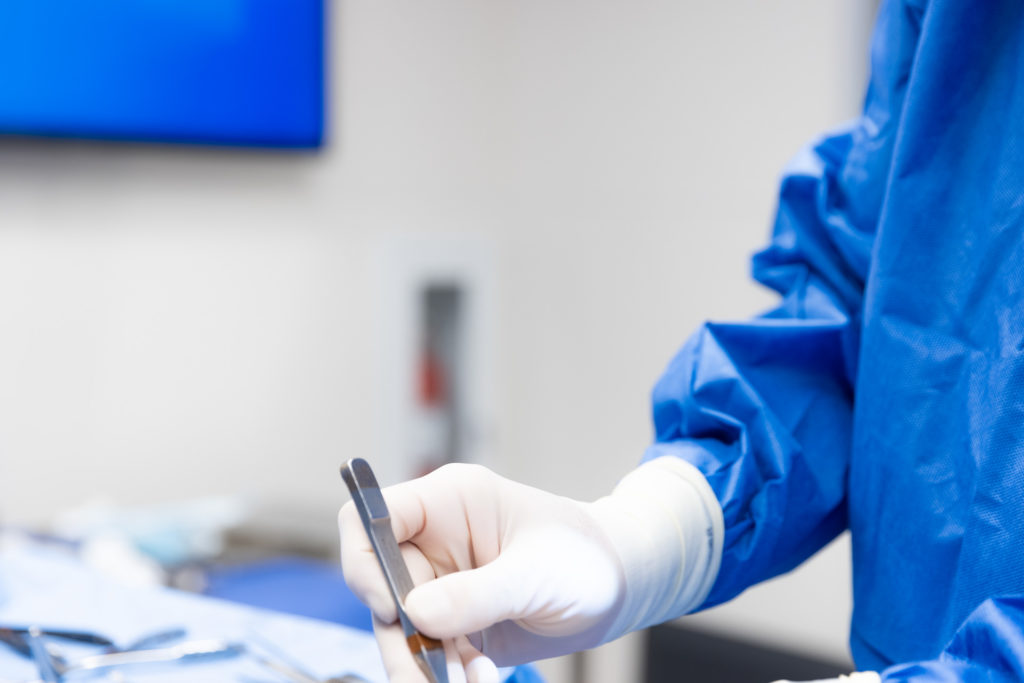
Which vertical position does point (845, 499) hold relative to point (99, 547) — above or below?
above

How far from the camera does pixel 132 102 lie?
1.86 m

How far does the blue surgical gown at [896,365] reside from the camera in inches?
26.7

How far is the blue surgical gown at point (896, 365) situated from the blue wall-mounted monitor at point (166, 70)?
1.37 m

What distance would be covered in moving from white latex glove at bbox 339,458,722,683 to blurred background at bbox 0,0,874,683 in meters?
0.91

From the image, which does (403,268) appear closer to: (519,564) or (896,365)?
(896,365)

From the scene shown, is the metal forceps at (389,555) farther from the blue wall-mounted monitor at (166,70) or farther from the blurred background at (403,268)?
the blue wall-mounted monitor at (166,70)

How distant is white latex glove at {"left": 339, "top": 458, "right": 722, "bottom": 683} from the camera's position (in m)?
0.56

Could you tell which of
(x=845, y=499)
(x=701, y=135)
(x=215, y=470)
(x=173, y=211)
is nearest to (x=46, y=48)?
(x=173, y=211)

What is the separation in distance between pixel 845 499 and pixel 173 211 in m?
1.53

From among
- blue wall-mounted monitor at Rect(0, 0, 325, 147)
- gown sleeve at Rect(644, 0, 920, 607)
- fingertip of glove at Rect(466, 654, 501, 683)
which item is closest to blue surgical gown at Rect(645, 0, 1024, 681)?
gown sleeve at Rect(644, 0, 920, 607)

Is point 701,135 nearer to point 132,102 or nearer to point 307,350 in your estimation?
point 307,350

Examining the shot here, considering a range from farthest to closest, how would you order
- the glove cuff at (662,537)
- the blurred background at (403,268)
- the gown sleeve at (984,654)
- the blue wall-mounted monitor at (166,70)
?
1. the blurred background at (403,268)
2. the blue wall-mounted monitor at (166,70)
3. the glove cuff at (662,537)
4. the gown sleeve at (984,654)

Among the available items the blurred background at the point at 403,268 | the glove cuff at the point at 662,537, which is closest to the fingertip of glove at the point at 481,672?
the glove cuff at the point at 662,537

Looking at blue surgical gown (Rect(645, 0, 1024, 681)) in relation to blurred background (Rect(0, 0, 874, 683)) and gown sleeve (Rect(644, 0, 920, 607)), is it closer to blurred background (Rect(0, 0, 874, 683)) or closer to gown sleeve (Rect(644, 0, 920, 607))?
gown sleeve (Rect(644, 0, 920, 607))
